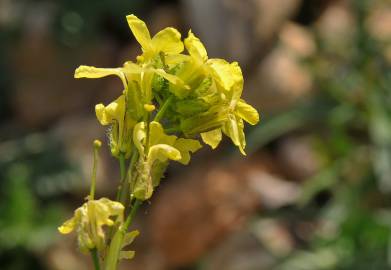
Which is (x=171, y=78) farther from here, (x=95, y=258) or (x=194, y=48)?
(x=95, y=258)

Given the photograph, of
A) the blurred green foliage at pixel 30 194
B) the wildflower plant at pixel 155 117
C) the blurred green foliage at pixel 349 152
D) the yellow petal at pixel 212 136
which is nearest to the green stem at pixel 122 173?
the wildflower plant at pixel 155 117

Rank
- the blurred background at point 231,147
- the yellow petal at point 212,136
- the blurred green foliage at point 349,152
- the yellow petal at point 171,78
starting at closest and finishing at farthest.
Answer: the yellow petal at point 171,78
the yellow petal at point 212,136
the blurred green foliage at point 349,152
the blurred background at point 231,147

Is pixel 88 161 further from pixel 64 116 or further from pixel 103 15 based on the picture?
pixel 103 15

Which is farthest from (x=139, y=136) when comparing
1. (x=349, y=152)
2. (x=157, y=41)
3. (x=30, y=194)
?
(x=30, y=194)

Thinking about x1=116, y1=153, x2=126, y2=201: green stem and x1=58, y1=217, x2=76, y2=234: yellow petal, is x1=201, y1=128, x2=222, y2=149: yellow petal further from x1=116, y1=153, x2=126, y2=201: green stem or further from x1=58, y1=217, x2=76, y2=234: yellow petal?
x1=58, y1=217, x2=76, y2=234: yellow petal

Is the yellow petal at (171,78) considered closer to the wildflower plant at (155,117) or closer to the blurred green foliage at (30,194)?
the wildflower plant at (155,117)

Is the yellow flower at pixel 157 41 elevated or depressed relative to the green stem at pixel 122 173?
elevated

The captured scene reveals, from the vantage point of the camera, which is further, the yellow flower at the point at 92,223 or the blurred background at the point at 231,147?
the blurred background at the point at 231,147
